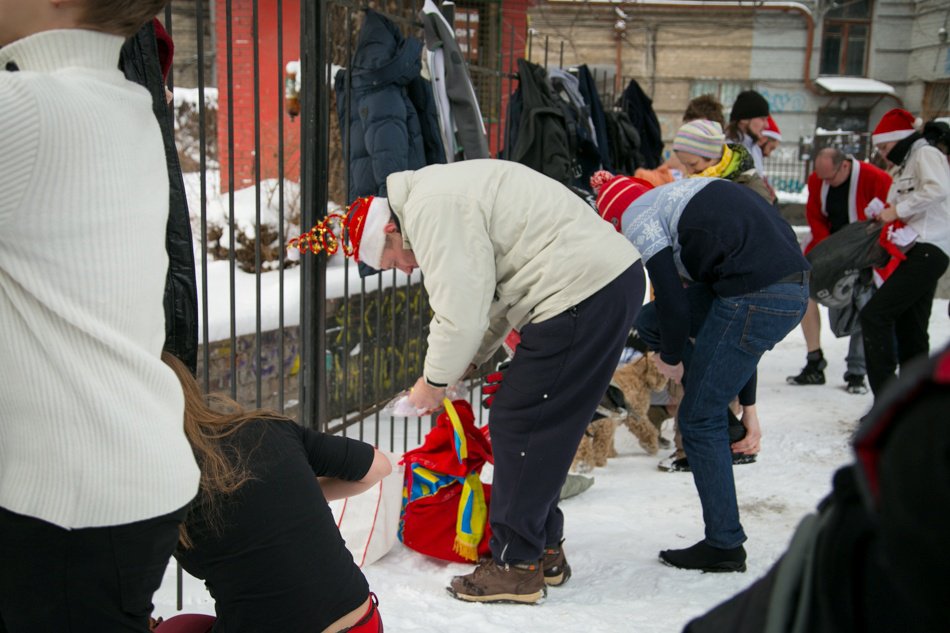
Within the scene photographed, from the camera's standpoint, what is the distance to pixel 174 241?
2.31 m

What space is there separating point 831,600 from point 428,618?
7.96ft

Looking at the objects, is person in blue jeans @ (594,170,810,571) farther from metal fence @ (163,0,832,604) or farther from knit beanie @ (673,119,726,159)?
metal fence @ (163,0,832,604)

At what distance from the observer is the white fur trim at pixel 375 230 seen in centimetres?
304

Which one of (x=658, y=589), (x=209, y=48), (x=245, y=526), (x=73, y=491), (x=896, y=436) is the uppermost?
(x=209, y=48)

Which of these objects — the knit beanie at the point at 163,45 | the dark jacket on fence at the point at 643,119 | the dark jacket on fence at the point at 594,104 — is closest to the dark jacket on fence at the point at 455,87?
the dark jacket on fence at the point at 594,104

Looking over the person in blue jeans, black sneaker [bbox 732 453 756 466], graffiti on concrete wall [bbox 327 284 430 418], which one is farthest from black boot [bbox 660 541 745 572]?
graffiti on concrete wall [bbox 327 284 430 418]

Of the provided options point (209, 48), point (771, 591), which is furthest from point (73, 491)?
point (209, 48)

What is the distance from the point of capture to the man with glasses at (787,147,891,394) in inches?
250

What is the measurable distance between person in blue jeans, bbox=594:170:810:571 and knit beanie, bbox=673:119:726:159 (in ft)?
2.94

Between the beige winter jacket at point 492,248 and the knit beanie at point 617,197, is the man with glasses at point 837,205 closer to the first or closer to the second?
the knit beanie at point 617,197

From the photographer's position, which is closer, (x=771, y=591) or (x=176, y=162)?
(x=771, y=591)

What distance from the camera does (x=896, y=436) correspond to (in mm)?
825

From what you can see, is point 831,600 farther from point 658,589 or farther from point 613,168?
point 613,168

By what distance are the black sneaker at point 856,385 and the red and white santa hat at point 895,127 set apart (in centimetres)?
181
